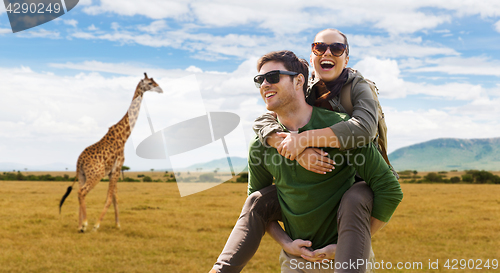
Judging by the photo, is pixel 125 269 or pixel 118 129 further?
pixel 118 129

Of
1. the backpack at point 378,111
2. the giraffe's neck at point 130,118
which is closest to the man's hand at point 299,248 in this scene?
the backpack at point 378,111

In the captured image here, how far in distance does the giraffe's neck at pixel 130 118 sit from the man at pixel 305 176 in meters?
10.9

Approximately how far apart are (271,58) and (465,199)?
21.8 m

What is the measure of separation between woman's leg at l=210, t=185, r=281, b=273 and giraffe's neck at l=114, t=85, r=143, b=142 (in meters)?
10.9

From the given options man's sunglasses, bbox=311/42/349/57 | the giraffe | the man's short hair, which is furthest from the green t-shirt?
the giraffe

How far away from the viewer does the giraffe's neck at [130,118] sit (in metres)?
12.8

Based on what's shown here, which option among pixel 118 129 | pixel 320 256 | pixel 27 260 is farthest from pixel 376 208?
pixel 118 129

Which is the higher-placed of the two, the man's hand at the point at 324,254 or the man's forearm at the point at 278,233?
the man's forearm at the point at 278,233

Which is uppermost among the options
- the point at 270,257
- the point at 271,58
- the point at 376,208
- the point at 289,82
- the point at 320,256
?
the point at 271,58

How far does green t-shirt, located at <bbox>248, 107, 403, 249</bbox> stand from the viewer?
2.41 meters

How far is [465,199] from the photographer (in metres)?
20.3

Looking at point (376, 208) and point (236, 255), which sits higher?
point (376, 208)

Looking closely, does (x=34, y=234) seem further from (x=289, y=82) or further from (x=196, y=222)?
(x=289, y=82)

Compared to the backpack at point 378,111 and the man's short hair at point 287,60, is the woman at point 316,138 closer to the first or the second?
the backpack at point 378,111
